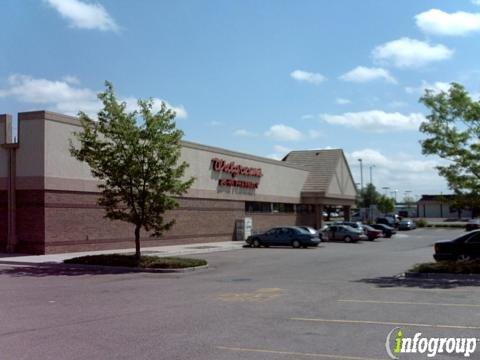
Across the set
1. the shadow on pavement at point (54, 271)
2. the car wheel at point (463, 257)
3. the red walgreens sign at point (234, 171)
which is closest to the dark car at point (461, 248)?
the car wheel at point (463, 257)

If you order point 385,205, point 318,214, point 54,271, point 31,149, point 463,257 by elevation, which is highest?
point 31,149

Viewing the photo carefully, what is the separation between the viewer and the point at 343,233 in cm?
4550

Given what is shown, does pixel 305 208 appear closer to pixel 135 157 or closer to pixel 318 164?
pixel 318 164

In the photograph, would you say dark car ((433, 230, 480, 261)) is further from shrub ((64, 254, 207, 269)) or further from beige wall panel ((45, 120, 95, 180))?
beige wall panel ((45, 120, 95, 180))

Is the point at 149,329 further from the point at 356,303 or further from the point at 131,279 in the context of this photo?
the point at 131,279

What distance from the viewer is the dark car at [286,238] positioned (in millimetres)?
37188

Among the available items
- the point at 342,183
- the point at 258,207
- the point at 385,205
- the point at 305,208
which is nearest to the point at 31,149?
the point at 258,207

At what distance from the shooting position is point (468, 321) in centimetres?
1029

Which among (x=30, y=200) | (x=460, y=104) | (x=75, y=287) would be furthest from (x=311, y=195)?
(x=75, y=287)

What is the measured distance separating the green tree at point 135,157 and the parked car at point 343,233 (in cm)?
2383

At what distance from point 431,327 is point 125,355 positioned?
494cm

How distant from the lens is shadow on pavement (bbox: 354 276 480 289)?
16047 mm

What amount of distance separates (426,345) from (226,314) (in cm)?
408

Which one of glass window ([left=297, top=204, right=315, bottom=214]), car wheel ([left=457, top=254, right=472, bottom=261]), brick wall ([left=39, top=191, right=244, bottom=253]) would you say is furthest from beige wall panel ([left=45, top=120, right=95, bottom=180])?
glass window ([left=297, top=204, right=315, bottom=214])
